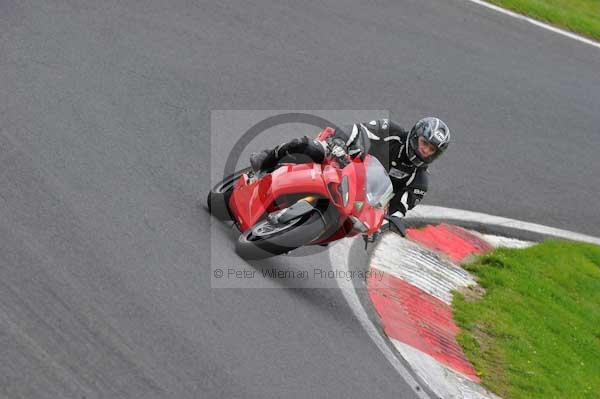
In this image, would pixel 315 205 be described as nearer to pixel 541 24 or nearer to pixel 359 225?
pixel 359 225

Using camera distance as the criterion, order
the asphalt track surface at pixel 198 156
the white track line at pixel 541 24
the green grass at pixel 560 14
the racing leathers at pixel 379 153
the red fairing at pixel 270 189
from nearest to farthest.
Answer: the asphalt track surface at pixel 198 156 < the red fairing at pixel 270 189 < the racing leathers at pixel 379 153 < the white track line at pixel 541 24 < the green grass at pixel 560 14

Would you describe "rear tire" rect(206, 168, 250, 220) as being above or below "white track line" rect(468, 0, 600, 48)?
below

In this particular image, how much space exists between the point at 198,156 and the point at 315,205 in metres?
2.14

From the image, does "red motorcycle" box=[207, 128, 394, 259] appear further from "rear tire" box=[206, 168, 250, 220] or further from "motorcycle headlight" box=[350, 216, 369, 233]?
"rear tire" box=[206, 168, 250, 220]

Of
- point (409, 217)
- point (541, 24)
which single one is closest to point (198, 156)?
point (409, 217)

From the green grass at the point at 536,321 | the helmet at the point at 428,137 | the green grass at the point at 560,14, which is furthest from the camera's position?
the green grass at the point at 560,14

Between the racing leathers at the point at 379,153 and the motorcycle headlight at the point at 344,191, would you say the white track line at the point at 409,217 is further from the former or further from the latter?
the motorcycle headlight at the point at 344,191

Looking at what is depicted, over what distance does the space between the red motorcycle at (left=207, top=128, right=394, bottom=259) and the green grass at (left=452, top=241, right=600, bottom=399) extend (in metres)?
1.77

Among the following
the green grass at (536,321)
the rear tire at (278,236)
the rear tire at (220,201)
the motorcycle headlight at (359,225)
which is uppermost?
the motorcycle headlight at (359,225)

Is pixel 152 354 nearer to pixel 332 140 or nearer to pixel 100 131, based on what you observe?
pixel 332 140

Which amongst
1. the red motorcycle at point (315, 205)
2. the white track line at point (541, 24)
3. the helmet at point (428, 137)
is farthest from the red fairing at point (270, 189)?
the white track line at point (541, 24)

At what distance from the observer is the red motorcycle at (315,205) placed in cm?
737

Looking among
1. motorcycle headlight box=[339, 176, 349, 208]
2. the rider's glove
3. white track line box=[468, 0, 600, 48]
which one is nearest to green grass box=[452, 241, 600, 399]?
motorcycle headlight box=[339, 176, 349, 208]

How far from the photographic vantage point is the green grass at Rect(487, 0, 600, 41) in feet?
52.2
